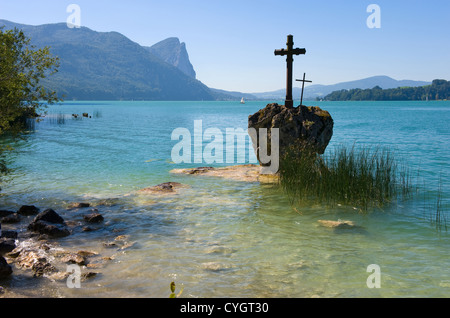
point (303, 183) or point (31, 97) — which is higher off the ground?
point (31, 97)

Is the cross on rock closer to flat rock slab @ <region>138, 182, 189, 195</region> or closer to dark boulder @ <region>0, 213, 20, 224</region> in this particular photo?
flat rock slab @ <region>138, 182, 189, 195</region>

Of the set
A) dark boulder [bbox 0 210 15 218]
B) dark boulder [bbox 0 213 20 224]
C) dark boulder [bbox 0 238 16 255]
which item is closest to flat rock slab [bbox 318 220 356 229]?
dark boulder [bbox 0 238 16 255]

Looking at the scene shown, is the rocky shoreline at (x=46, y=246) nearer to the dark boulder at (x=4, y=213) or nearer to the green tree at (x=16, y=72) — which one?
the dark boulder at (x=4, y=213)

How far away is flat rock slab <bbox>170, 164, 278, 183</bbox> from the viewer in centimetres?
1618

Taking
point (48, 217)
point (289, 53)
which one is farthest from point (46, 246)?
point (289, 53)

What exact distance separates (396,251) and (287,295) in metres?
3.59

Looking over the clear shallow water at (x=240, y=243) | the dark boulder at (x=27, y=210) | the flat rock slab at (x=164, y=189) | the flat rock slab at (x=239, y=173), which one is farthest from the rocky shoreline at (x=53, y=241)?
the flat rock slab at (x=239, y=173)

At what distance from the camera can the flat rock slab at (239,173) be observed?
637 inches

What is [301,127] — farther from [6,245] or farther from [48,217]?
[6,245]

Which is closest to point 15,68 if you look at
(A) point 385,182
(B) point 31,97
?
(B) point 31,97

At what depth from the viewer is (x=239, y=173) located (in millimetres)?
17594
